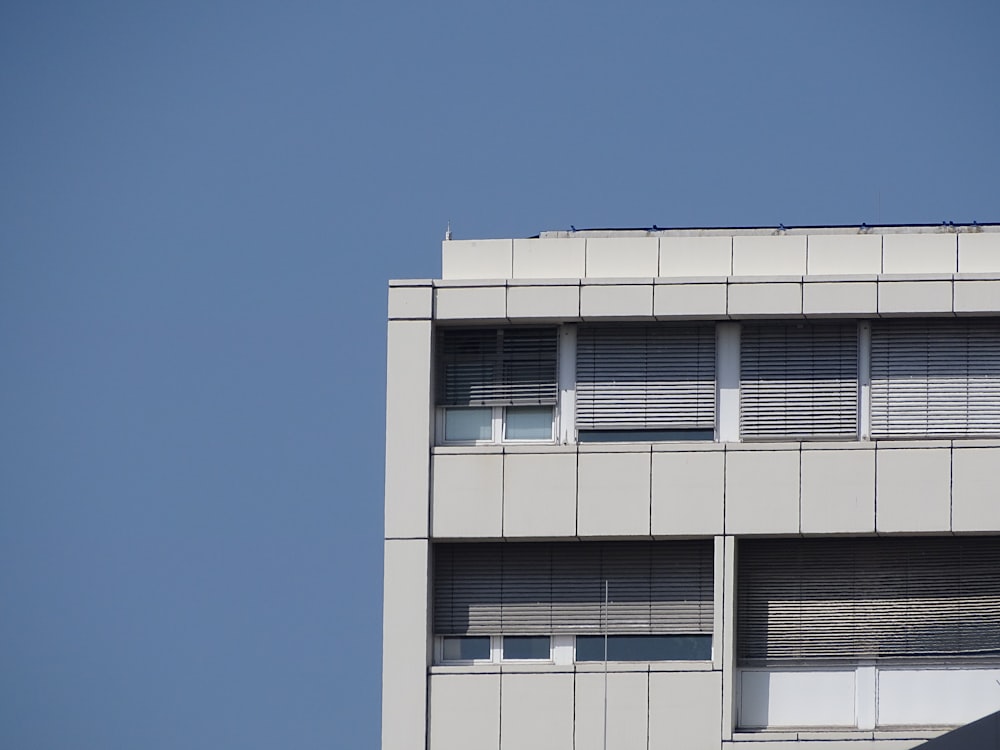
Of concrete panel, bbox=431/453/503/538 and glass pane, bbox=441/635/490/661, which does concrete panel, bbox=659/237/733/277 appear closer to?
concrete panel, bbox=431/453/503/538

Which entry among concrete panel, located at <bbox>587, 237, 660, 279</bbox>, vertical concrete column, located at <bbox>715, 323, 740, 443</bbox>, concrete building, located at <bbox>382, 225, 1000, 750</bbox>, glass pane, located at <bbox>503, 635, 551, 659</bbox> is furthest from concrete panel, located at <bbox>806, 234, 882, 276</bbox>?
glass pane, located at <bbox>503, 635, 551, 659</bbox>

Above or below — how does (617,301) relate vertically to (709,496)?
above

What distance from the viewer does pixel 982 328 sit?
28.3 m

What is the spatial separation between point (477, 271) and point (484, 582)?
4.99 metres

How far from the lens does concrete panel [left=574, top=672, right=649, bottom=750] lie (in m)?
27.6

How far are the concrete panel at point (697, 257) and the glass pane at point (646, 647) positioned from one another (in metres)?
5.76

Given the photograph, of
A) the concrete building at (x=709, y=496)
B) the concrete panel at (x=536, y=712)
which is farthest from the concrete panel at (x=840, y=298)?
the concrete panel at (x=536, y=712)

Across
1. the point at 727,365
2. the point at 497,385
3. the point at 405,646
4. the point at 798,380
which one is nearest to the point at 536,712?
the point at 405,646

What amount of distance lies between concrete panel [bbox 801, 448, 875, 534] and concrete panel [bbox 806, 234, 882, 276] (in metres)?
2.93

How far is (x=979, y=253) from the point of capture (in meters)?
28.5

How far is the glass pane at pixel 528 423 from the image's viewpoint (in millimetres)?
28859

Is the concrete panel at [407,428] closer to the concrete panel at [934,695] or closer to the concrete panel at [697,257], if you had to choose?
the concrete panel at [697,257]

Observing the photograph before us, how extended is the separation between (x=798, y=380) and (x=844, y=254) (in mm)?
2156

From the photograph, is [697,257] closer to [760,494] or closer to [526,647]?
[760,494]
